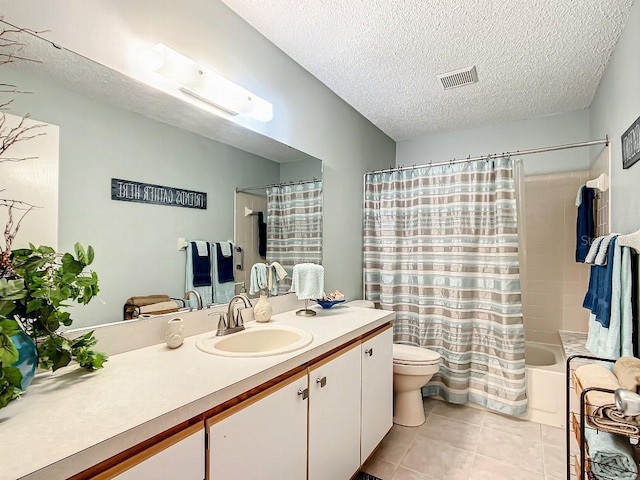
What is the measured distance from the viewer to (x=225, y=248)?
173 centimetres

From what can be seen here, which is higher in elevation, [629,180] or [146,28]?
[146,28]

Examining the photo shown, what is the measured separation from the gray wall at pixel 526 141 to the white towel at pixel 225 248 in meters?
2.66

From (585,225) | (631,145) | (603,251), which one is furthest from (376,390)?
(585,225)

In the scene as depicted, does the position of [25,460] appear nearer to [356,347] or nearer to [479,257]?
[356,347]

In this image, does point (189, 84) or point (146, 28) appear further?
point (189, 84)

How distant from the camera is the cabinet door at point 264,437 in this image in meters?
0.96

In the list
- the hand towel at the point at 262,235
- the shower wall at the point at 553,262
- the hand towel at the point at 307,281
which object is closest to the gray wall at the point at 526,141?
the shower wall at the point at 553,262

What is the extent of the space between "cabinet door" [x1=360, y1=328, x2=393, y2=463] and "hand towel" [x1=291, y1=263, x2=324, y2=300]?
0.44 metres

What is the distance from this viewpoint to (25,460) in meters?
0.63

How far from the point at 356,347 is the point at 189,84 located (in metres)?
1.47

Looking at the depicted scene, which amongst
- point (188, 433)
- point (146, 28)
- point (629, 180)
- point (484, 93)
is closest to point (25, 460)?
point (188, 433)

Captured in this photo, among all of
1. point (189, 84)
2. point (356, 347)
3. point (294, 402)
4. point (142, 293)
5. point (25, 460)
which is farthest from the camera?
point (356, 347)

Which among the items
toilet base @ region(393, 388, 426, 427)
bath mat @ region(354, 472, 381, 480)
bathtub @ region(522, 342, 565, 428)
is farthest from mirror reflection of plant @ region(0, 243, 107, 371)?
bathtub @ region(522, 342, 565, 428)

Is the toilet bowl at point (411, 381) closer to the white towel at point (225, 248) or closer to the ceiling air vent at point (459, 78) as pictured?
the white towel at point (225, 248)
